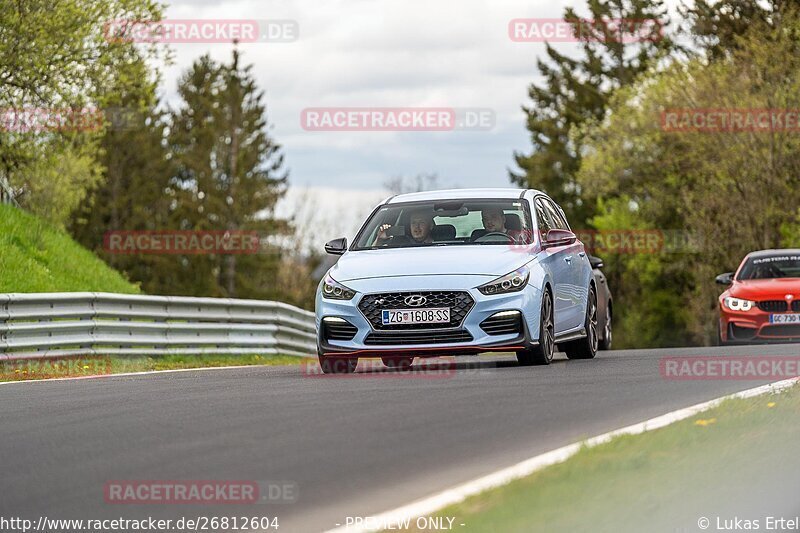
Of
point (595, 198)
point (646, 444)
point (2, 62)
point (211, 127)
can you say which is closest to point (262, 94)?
point (211, 127)

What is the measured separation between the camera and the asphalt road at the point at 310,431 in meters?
6.61

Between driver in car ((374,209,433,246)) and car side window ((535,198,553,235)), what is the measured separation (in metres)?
1.12

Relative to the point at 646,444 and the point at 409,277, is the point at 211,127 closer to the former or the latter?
the point at 409,277

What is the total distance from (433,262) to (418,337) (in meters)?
0.75

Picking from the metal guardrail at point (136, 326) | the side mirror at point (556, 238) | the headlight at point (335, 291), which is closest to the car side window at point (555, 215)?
the side mirror at point (556, 238)

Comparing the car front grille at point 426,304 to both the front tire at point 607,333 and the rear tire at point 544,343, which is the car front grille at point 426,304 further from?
the front tire at point 607,333

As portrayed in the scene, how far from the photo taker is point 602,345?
1806 centimetres

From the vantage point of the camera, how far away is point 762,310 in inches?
863

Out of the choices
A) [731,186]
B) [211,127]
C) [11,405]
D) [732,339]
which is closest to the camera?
[11,405]

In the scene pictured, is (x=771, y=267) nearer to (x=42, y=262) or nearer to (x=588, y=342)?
(x=588, y=342)

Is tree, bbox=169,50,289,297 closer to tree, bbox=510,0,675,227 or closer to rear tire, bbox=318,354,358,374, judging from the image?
tree, bbox=510,0,675,227

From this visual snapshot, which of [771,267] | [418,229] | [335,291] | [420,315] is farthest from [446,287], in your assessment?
[771,267]

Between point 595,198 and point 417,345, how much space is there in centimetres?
6771

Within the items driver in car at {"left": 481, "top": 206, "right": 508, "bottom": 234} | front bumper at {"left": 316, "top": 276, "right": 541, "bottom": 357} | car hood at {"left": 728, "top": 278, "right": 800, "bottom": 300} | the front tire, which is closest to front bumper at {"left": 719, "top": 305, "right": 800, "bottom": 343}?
car hood at {"left": 728, "top": 278, "right": 800, "bottom": 300}
